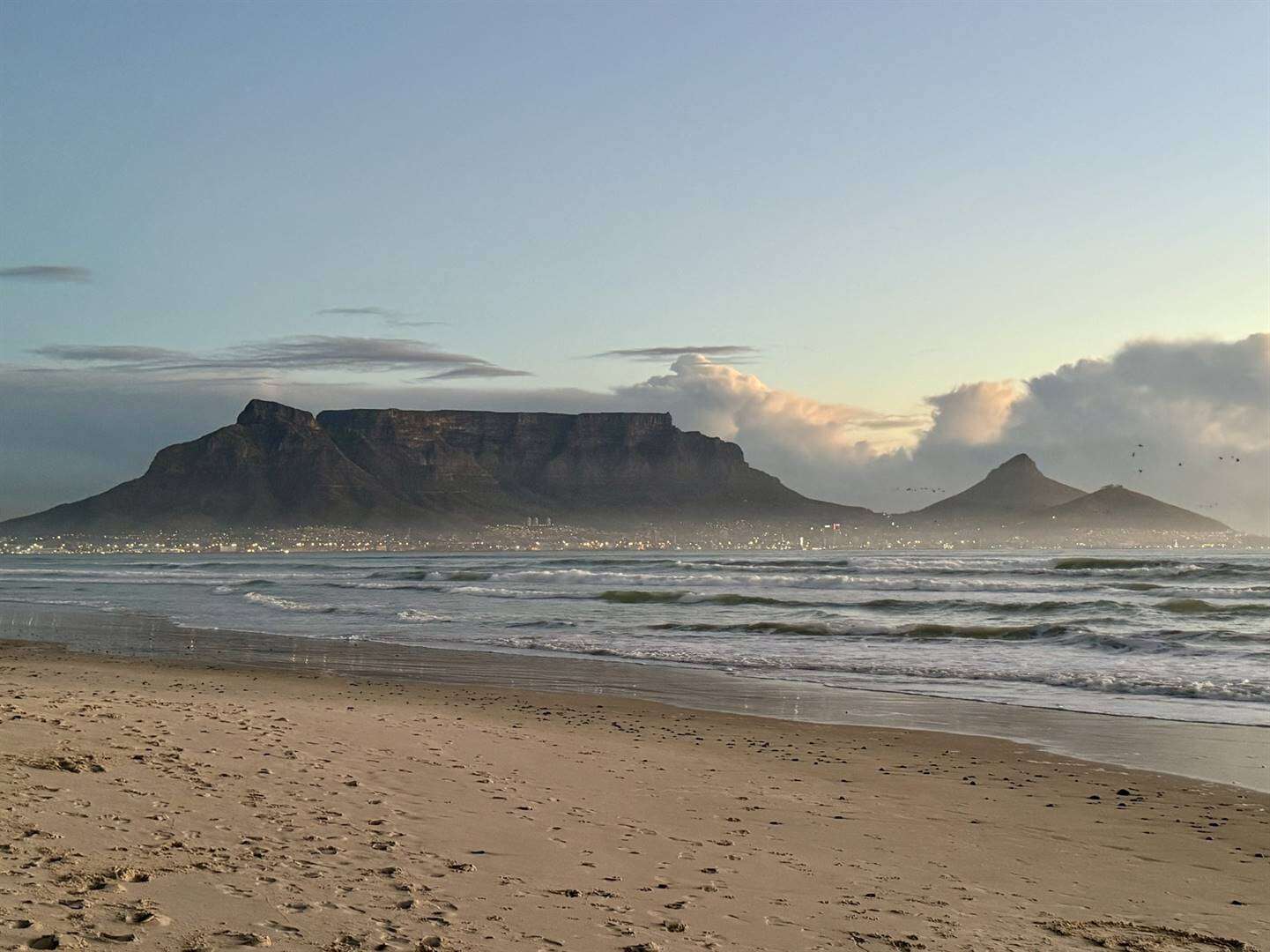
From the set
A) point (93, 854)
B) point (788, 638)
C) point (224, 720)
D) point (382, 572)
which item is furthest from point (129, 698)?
point (382, 572)

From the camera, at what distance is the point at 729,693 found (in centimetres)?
1814

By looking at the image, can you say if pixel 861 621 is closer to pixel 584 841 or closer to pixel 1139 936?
pixel 584 841

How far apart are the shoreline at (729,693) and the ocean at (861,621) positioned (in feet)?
3.46

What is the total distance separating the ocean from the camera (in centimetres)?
1959

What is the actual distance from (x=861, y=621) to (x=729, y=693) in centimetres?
1676

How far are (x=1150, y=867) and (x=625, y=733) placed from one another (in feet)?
22.6

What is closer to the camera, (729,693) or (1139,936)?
(1139,936)

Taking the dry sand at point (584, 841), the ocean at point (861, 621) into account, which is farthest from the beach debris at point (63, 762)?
the ocean at point (861, 621)

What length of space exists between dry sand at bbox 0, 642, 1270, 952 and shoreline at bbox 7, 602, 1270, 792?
111 cm

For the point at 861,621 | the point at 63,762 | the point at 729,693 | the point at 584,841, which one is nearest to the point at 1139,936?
the point at 584,841

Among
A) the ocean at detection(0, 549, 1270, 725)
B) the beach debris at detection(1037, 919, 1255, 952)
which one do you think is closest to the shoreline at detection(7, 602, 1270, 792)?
the ocean at detection(0, 549, 1270, 725)

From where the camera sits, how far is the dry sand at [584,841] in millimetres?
5434

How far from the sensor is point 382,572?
80.4 m

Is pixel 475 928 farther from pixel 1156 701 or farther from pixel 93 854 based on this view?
pixel 1156 701
